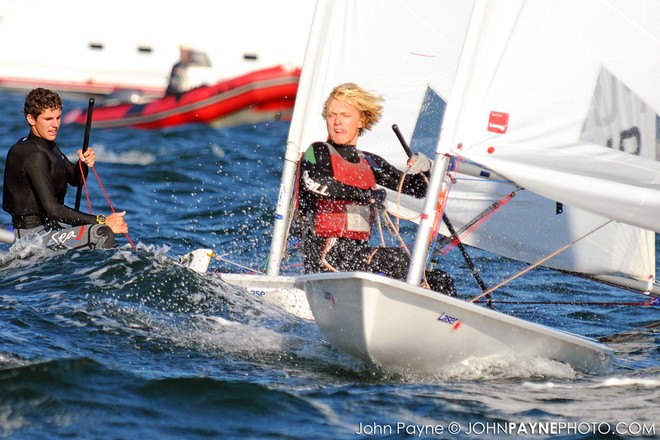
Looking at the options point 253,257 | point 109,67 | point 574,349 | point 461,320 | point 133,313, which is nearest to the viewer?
point 461,320

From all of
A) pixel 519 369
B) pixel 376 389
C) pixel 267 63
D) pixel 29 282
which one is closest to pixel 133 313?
pixel 29 282

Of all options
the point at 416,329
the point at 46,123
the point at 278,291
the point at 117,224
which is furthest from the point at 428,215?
the point at 46,123

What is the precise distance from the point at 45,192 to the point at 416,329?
2538mm

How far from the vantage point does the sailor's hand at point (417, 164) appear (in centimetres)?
481

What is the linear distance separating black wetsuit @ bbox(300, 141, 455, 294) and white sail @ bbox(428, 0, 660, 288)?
0.74 metres

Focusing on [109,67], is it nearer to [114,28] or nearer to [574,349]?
[114,28]

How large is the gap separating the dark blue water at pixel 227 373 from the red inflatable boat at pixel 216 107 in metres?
9.84

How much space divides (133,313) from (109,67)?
1830 cm

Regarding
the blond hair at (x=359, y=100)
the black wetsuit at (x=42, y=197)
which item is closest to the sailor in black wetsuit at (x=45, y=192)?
the black wetsuit at (x=42, y=197)

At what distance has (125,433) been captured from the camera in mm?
3629

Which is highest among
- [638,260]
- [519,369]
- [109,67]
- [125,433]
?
[109,67]

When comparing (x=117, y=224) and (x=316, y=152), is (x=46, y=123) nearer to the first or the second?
(x=117, y=224)

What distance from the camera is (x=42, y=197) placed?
18.8ft

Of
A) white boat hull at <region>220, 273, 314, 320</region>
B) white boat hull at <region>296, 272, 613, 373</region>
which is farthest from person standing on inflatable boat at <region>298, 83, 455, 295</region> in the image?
white boat hull at <region>296, 272, 613, 373</region>
